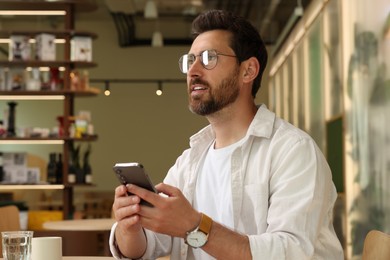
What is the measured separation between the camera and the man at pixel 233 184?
78.3 inches

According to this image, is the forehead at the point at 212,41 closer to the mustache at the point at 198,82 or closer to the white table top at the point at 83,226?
the mustache at the point at 198,82

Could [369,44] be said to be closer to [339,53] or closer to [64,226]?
[339,53]

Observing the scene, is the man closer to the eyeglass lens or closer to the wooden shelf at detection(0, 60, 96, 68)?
the eyeglass lens

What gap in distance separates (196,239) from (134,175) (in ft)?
0.75

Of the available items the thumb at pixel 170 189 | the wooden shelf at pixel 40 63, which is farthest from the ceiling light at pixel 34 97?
the thumb at pixel 170 189

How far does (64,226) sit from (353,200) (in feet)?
8.84

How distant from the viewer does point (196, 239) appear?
197cm

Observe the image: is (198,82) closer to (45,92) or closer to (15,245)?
(15,245)

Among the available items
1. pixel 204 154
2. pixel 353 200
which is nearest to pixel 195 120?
pixel 353 200

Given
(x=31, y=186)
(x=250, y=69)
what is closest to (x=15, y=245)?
(x=250, y=69)

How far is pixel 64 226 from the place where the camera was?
5.84 m

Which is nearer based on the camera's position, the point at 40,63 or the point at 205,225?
the point at 205,225

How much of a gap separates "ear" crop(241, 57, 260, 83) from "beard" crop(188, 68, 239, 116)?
64mm

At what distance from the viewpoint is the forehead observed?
93.4 inches
